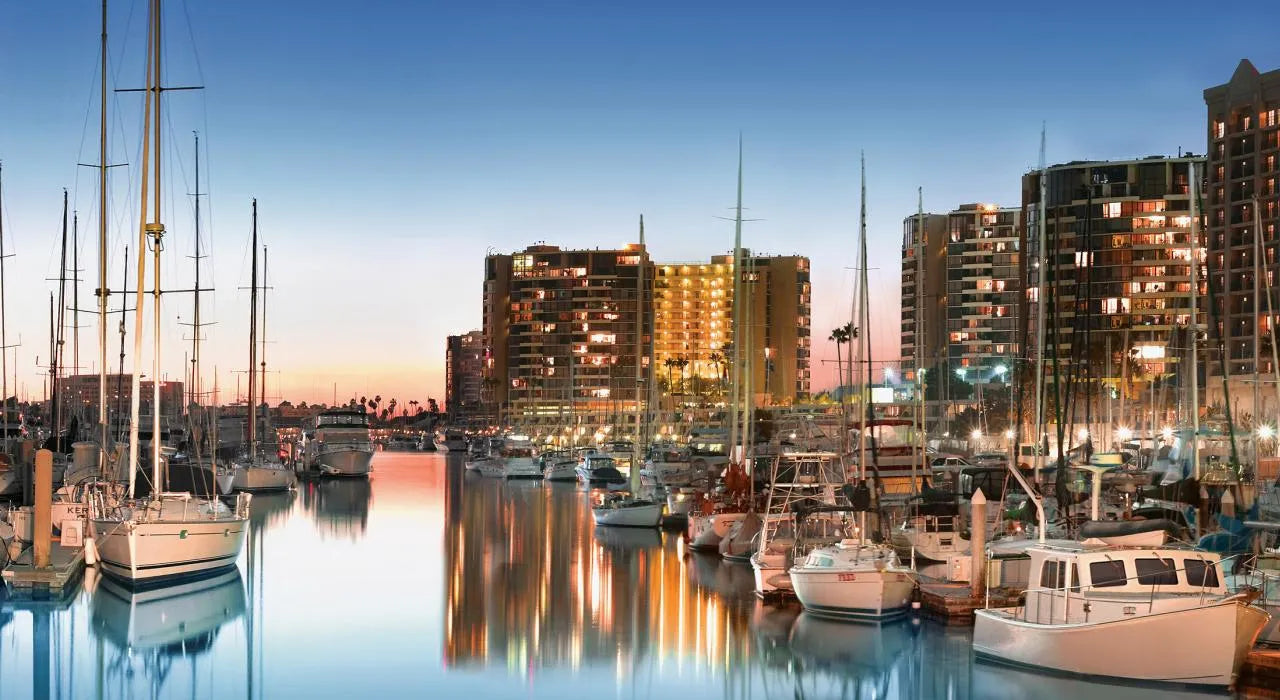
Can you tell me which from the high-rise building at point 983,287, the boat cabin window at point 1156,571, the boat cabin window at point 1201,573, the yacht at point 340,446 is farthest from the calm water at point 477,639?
the high-rise building at point 983,287

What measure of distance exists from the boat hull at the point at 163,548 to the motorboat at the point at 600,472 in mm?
58281

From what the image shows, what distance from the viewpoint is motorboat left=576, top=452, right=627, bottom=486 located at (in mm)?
97312

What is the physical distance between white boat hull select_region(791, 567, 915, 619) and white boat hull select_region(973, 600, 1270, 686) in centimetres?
619

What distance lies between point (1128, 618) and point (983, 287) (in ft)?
548

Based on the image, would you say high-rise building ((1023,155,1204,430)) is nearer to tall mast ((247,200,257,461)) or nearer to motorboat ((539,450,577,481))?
motorboat ((539,450,577,481))

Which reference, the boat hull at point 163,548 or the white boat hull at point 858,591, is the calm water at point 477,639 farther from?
the boat hull at point 163,548

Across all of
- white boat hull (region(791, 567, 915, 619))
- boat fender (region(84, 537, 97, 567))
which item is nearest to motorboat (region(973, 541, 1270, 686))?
white boat hull (region(791, 567, 915, 619))

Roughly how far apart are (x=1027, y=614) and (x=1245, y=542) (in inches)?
448

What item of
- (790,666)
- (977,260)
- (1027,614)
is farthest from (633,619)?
(977,260)

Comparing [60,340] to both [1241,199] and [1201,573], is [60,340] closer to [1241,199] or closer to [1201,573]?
[1201,573]

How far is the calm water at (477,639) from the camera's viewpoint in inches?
1012

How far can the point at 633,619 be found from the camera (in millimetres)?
33406

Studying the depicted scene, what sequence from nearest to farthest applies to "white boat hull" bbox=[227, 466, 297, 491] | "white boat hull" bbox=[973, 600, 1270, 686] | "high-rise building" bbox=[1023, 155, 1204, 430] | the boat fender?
1. "white boat hull" bbox=[973, 600, 1270, 686]
2. the boat fender
3. "white boat hull" bbox=[227, 466, 297, 491]
4. "high-rise building" bbox=[1023, 155, 1204, 430]

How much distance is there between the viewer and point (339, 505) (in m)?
73.1
